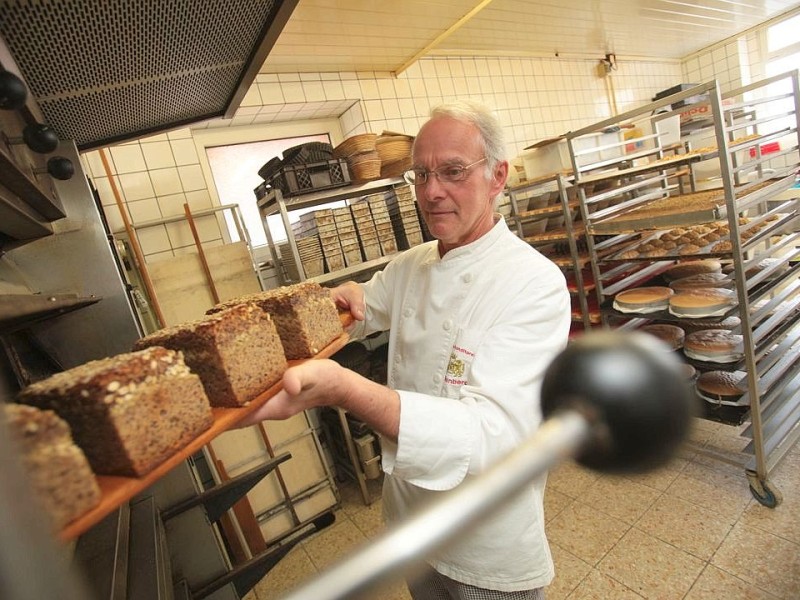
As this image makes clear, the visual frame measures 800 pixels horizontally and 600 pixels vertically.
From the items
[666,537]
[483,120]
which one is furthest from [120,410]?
[666,537]

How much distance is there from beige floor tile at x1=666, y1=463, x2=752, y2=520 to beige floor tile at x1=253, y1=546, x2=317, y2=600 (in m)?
2.00

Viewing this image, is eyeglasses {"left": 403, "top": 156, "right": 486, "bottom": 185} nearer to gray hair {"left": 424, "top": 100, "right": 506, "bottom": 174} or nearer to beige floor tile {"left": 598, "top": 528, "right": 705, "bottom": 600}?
gray hair {"left": 424, "top": 100, "right": 506, "bottom": 174}

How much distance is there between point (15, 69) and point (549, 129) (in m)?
4.39

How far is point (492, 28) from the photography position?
10.6ft

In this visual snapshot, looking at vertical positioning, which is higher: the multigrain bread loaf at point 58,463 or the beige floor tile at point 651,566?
the multigrain bread loaf at point 58,463

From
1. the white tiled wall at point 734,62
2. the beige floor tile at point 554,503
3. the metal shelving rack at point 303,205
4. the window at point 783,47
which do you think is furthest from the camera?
the white tiled wall at point 734,62

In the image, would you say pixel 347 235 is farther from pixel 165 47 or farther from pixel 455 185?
pixel 165 47

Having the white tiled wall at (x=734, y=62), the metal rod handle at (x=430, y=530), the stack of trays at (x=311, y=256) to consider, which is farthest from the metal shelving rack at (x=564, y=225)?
the white tiled wall at (x=734, y=62)

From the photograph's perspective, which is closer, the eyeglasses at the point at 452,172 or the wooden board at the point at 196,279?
the eyeglasses at the point at 452,172

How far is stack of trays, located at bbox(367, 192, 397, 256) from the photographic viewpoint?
269cm

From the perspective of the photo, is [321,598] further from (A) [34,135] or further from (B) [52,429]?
(A) [34,135]

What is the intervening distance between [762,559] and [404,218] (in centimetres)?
248

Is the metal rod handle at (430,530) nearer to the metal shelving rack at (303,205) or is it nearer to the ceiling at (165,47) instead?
the ceiling at (165,47)

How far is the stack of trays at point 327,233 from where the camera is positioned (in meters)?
2.47
